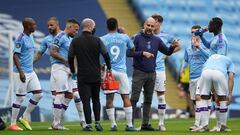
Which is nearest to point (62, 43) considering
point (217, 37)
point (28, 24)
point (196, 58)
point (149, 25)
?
point (28, 24)

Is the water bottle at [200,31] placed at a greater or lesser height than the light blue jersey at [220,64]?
greater

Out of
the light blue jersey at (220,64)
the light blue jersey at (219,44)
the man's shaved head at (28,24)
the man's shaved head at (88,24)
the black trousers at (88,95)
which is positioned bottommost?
the black trousers at (88,95)

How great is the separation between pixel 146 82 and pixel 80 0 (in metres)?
14.1

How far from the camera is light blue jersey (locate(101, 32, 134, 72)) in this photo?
19.3 metres

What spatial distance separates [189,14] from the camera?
116 feet

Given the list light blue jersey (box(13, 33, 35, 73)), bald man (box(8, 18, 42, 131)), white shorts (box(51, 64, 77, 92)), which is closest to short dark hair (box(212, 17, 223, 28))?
white shorts (box(51, 64, 77, 92))

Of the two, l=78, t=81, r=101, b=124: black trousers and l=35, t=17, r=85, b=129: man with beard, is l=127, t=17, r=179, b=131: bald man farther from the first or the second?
l=35, t=17, r=85, b=129: man with beard

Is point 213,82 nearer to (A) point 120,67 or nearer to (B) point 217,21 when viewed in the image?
(B) point 217,21

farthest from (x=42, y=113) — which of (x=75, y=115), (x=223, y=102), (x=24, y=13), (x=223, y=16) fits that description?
(x=223, y=102)

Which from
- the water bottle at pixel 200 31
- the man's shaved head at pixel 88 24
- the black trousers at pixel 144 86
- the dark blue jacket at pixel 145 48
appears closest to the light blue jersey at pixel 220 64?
the water bottle at pixel 200 31

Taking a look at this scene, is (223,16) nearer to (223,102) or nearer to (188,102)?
(188,102)

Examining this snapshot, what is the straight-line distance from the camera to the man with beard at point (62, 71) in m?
19.8

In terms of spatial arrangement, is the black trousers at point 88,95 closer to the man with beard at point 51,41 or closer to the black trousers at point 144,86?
the black trousers at point 144,86

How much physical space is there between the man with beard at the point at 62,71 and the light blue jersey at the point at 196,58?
2864 mm
